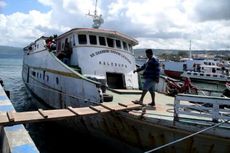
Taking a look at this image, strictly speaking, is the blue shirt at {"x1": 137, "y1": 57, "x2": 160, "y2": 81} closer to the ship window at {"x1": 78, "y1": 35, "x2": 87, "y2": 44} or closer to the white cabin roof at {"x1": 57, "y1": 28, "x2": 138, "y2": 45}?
the white cabin roof at {"x1": 57, "y1": 28, "x2": 138, "y2": 45}

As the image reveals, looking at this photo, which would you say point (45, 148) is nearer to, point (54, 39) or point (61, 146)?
point (61, 146)

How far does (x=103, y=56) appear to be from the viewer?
48.1 feet

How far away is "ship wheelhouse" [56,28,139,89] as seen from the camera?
14.3 m

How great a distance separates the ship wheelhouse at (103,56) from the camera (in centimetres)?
1434

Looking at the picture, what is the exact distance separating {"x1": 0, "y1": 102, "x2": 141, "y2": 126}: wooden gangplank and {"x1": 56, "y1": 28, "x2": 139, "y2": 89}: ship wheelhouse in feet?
16.2

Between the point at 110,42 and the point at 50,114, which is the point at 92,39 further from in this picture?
the point at 50,114

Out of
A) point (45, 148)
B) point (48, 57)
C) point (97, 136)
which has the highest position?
point (48, 57)

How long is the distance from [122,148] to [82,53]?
6104mm

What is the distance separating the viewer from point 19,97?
26469 millimetres

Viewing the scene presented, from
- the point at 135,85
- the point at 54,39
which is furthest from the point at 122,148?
the point at 54,39

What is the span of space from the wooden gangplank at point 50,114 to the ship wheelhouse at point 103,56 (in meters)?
4.95

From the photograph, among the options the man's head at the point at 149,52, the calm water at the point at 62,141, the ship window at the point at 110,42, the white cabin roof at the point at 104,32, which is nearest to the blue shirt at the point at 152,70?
the man's head at the point at 149,52

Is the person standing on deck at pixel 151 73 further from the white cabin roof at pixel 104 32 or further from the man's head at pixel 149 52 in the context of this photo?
the white cabin roof at pixel 104 32

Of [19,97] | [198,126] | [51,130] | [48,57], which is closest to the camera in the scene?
[198,126]
